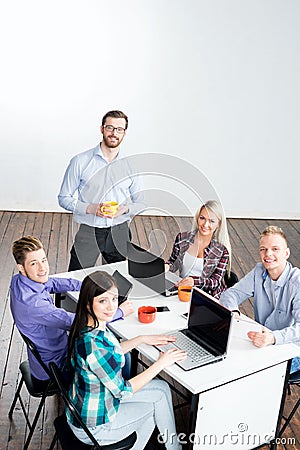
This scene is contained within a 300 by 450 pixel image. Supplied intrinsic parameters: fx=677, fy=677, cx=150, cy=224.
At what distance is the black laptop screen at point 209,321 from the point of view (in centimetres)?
311

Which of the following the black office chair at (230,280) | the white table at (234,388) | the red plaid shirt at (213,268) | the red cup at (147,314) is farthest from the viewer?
the black office chair at (230,280)

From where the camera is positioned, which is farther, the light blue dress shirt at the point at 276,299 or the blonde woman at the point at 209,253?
the blonde woman at the point at 209,253

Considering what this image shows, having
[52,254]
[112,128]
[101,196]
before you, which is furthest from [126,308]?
[52,254]

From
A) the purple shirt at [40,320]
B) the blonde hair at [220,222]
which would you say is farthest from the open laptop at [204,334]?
the blonde hair at [220,222]

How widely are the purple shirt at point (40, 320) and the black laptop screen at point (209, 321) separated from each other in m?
0.61

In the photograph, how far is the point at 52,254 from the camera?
20.1ft

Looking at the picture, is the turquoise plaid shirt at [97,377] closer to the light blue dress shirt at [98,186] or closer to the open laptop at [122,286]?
the open laptop at [122,286]

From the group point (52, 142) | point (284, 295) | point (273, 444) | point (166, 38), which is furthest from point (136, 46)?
point (273, 444)

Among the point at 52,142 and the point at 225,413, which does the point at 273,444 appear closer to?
the point at 225,413

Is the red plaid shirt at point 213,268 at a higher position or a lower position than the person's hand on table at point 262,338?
higher

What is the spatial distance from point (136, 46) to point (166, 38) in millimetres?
314

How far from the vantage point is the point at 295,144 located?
289 inches

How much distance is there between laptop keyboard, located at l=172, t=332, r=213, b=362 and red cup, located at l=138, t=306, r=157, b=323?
0.18 m

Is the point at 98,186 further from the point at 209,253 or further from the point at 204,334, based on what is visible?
the point at 204,334
